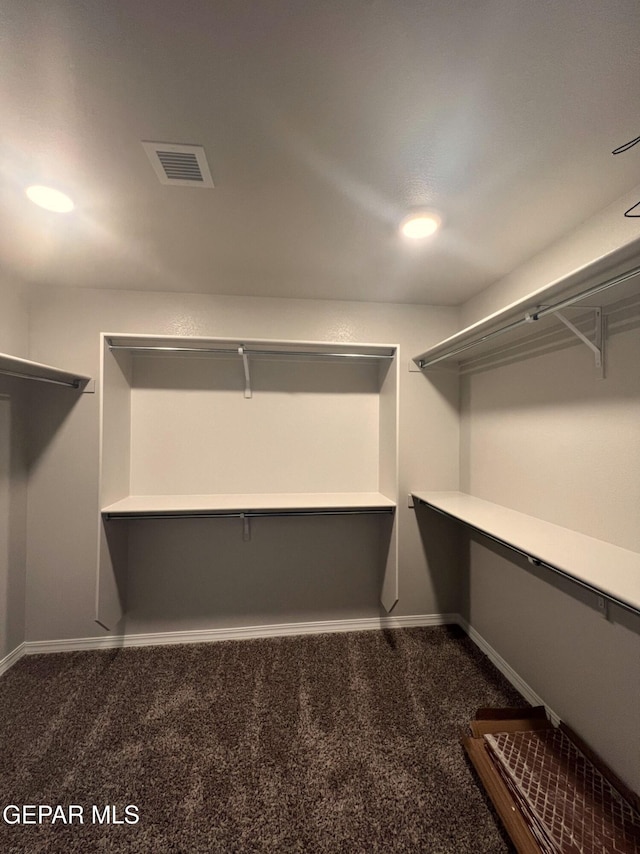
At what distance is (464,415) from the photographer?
240cm

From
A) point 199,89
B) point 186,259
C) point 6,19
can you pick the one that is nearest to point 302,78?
point 199,89

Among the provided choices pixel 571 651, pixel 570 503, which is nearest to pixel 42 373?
pixel 570 503

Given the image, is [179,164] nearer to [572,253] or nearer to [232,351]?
[232,351]

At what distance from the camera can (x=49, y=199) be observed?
1321mm

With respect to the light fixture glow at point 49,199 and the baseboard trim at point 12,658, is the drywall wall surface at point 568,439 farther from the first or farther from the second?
the baseboard trim at point 12,658

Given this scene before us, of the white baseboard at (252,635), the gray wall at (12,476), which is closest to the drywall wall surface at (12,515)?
the gray wall at (12,476)

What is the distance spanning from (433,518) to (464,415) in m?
0.80

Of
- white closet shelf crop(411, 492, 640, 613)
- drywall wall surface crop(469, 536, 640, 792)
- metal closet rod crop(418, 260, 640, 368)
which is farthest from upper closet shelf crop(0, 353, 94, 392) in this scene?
drywall wall surface crop(469, 536, 640, 792)

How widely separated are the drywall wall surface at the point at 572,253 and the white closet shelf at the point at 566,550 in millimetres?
944

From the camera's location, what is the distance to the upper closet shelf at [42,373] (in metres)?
1.58

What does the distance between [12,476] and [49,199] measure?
161 cm

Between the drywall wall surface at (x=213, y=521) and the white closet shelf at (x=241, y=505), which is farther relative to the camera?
the drywall wall surface at (x=213, y=521)

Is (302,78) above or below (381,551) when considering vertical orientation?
above

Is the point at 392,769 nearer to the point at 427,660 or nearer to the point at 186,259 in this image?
the point at 427,660
